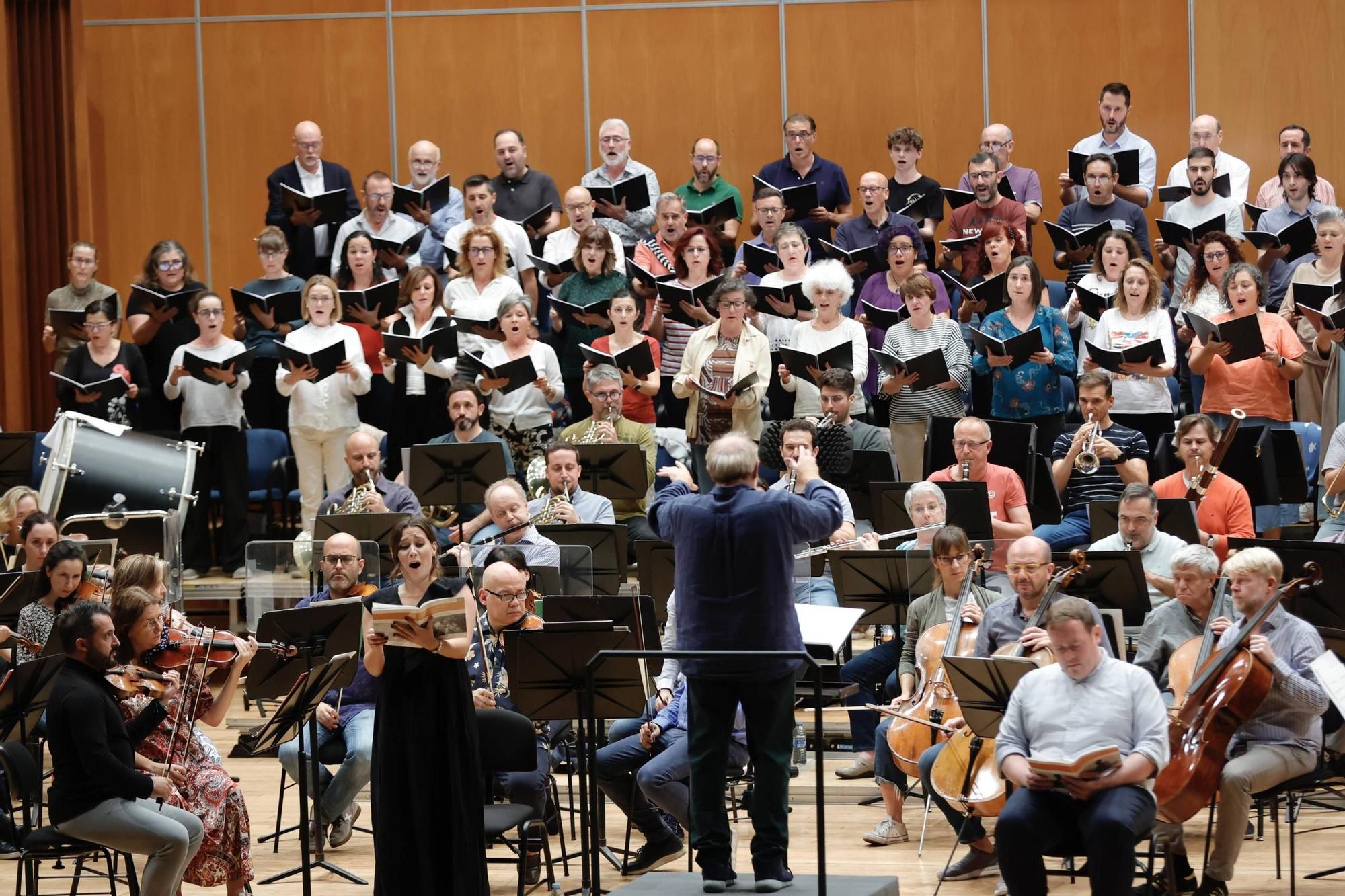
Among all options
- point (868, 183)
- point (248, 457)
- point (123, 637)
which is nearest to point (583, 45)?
point (868, 183)

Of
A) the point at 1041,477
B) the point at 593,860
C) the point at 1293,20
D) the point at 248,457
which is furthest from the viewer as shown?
the point at 1293,20

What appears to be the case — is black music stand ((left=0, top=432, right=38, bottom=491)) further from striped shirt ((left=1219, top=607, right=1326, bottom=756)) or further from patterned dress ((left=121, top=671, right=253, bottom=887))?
striped shirt ((left=1219, top=607, right=1326, bottom=756))

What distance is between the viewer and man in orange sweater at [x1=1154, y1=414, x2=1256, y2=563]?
7.25 meters

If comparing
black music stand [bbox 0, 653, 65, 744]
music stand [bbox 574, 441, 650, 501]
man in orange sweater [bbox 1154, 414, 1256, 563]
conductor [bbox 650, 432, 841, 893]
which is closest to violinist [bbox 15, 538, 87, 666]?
black music stand [bbox 0, 653, 65, 744]

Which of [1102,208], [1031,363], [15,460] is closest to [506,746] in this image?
[1031,363]

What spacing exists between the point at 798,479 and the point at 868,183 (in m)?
3.23

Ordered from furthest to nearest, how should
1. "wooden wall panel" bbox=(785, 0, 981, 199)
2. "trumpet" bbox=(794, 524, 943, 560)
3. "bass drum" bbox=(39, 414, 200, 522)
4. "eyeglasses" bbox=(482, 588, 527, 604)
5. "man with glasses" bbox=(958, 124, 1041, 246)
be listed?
1. "wooden wall panel" bbox=(785, 0, 981, 199)
2. "man with glasses" bbox=(958, 124, 1041, 246)
3. "bass drum" bbox=(39, 414, 200, 522)
4. "trumpet" bbox=(794, 524, 943, 560)
5. "eyeglasses" bbox=(482, 588, 527, 604)

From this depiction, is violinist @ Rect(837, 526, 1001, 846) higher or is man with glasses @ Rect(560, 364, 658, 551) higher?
→ man with glasses @ Rect(560, 364, 658, 551)

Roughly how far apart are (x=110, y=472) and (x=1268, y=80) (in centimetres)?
761

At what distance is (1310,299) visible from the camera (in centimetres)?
821

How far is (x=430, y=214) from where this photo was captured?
1015 centimetres

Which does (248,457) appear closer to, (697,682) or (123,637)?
(123,637)

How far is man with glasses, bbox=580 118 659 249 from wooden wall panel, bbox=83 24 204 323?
330cm

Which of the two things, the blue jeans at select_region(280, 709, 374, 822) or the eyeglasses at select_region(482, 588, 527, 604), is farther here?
the blue jeans at select_region(280, 709, 374, 822)
